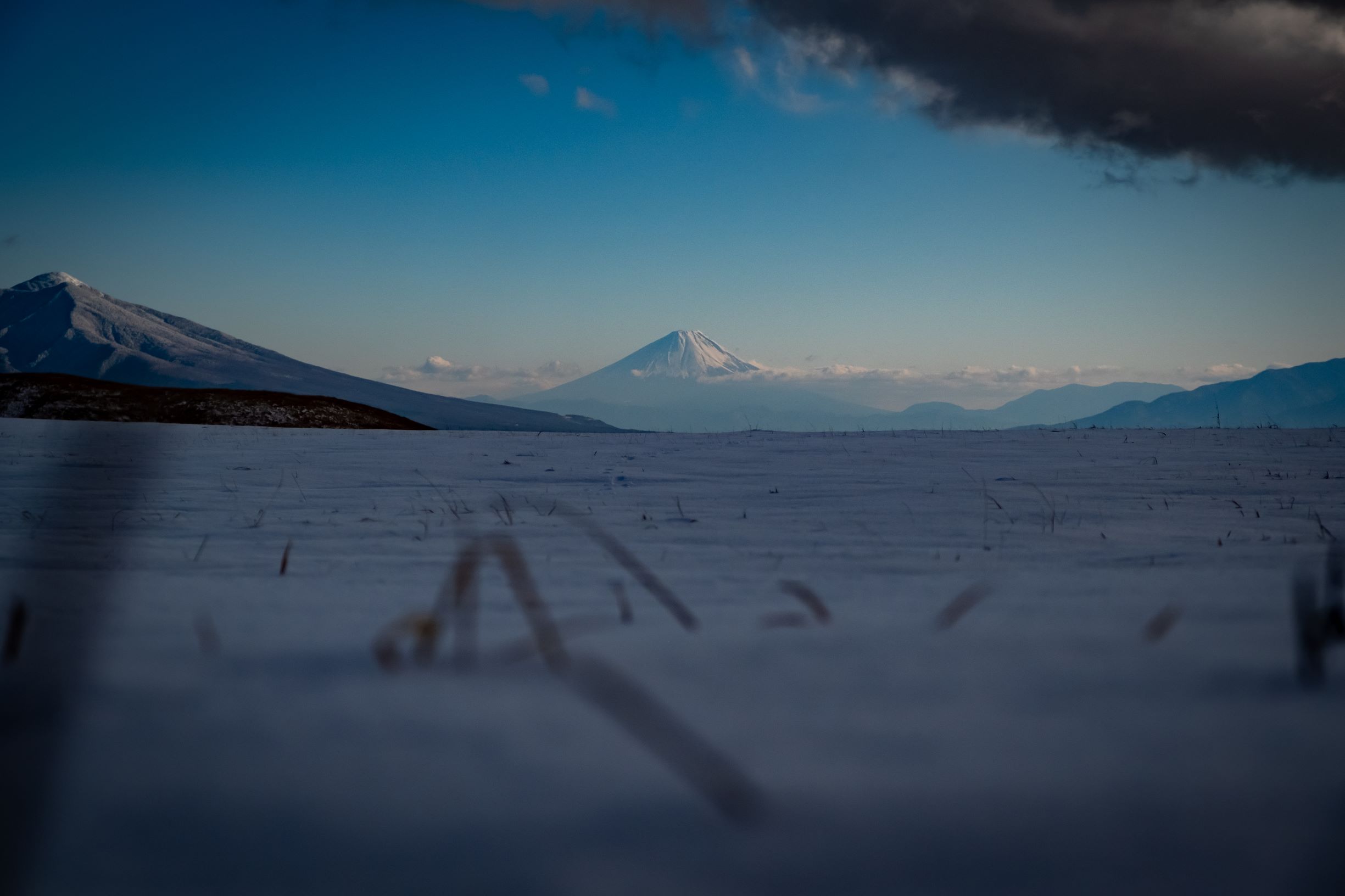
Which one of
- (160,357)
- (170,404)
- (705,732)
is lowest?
(705,732)

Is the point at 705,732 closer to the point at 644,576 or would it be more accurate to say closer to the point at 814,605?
the point at 814,605

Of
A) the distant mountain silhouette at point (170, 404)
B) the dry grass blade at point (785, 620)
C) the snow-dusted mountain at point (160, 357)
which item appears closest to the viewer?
the dry grass blade at point (785, 620)

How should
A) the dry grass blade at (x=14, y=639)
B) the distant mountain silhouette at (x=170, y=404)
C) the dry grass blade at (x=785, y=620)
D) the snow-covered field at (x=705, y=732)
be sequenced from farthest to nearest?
the distant mountain silhouette at (x=170, y=404) < the dry grass blade at (x=785, y=620) < the dry grass blade at (x=14, y=639) < the snow-covered field at (x=705, y=732)

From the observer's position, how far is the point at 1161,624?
1.32 m

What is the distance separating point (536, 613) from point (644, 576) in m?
0.42

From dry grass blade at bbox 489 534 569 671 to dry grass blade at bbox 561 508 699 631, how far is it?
0.60ft

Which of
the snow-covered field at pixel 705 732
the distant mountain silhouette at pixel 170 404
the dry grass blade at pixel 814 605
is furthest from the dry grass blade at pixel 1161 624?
the distant mountain silhouette at pixel 170 404

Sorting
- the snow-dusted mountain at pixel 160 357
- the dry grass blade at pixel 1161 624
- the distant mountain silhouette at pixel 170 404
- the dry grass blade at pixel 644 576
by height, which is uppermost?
the snow-dusted mountain at pixel 160 357

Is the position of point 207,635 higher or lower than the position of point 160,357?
lower

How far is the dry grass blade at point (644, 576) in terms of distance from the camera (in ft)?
4.49

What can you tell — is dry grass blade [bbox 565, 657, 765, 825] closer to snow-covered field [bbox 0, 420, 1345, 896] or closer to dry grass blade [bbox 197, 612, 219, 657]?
snow-covered field [bbox 0, 420, 1345, 896]

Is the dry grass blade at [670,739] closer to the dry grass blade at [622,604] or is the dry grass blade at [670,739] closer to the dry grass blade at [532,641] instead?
the dry grass blade at [532,641]

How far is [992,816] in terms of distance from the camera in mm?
710

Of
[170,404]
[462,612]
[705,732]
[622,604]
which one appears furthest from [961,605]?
[170,404]
